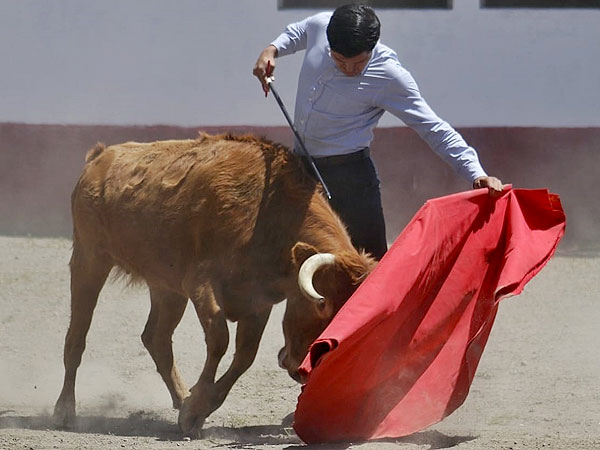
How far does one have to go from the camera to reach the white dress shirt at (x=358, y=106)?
18.3 ft

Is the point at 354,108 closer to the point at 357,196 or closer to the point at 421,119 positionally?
the point at 421,119

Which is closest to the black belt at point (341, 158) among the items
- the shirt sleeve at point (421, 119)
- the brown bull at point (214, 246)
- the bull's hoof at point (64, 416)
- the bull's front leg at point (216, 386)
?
the brown bull at point (214, 246)

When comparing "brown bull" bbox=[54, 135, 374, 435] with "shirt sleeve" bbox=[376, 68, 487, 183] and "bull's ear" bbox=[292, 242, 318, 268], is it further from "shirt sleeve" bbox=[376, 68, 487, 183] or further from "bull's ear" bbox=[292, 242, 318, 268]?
"shirt sleeve" bbox=[376, 68, 487, 183]

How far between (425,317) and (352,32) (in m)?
1.30

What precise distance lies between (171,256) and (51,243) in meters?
4.34

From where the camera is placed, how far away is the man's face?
5.44 m

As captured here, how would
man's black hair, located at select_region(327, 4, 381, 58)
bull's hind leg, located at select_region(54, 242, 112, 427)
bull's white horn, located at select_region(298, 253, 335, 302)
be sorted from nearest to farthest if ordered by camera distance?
bull's white horn, located at select_region(298, 253, 335, 302), man's black hair, located at select_region(327, 4, 381, 58), bull's hind leg, located at select_region(54, 242, 112, 427)

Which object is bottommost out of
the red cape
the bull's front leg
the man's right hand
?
the bull's front leg

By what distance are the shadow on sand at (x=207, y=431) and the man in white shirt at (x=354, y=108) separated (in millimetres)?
998

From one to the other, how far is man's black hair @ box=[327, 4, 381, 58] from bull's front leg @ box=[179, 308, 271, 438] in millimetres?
1364

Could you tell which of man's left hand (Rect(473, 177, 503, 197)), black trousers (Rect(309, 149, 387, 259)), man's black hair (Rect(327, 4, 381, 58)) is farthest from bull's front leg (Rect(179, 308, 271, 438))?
man's black hair (Rect(327, 4, 381, 58))

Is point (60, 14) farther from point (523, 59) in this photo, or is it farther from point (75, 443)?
point (75, 443)

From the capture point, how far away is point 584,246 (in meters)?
10.3

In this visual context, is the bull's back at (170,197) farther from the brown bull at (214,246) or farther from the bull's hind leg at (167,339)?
the bull's hind leg at (167,339)
